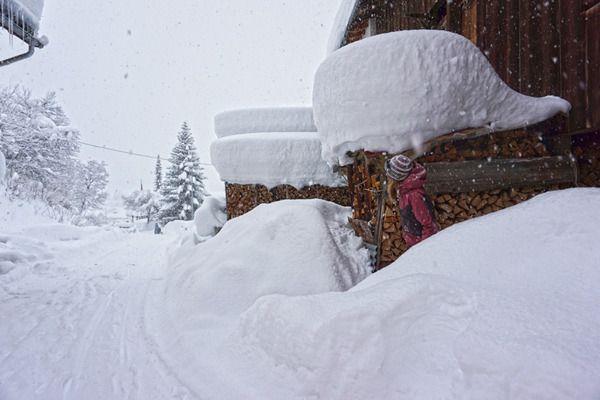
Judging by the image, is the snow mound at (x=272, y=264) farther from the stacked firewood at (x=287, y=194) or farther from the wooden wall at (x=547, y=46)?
the stacked firewood at (x=287, y=194)

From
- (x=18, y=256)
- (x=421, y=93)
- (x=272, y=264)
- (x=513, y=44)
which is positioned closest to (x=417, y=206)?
(x=421, y=93)

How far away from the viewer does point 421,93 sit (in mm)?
3213

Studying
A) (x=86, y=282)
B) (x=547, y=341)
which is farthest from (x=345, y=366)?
(x=86, y=282)

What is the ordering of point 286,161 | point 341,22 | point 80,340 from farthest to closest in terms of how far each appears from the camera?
point 286,161 → point 341,22 → point 80,340

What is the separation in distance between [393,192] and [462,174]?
84 centimetres

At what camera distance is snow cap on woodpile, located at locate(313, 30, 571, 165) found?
3.22 metres

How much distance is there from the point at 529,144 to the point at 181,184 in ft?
72.5

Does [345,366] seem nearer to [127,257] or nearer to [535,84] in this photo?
[535,84]

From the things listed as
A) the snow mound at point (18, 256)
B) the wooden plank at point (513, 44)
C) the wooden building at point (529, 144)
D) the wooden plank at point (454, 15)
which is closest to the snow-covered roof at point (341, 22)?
the wooden plank at point (454, 15)

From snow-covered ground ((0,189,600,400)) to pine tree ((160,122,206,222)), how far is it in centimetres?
1884

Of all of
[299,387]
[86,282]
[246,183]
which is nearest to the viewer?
[299,387]

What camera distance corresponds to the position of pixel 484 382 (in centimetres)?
129

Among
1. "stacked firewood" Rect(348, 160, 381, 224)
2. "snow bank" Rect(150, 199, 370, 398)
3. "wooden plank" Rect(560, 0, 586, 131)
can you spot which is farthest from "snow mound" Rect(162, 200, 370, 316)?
"wooden plank" Rect(560, 0, 586, 131)

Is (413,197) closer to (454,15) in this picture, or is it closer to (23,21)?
(454,15)
